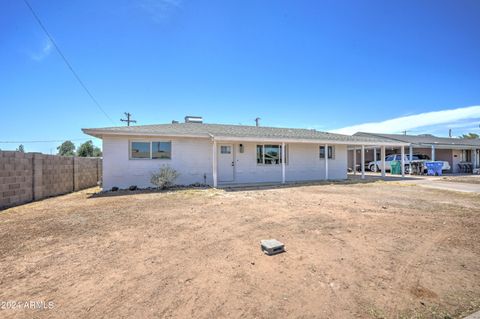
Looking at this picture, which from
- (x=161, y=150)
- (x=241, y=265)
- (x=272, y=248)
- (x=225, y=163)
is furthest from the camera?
(x=225, y=163)

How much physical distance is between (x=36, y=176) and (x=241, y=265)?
921 cm

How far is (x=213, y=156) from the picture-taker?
11.0 metres

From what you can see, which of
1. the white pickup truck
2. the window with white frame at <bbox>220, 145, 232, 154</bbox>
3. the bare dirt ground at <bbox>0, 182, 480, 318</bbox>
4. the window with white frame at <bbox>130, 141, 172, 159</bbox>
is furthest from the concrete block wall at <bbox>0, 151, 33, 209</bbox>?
the white pickup truck

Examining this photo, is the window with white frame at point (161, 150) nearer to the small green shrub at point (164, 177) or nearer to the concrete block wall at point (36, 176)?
the small green shrub at point (164, 177)

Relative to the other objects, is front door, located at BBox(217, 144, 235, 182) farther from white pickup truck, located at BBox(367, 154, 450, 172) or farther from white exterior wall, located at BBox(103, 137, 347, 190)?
white pickup truck, located at BBox(367, 154, 450, 172)

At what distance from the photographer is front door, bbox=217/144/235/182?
41.2ft

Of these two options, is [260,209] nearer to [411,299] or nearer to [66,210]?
[411,299]

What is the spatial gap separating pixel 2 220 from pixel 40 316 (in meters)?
5.26

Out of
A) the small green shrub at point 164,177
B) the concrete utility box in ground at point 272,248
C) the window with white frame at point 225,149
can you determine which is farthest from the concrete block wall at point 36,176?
the concrete utility box in ground at point 272,248

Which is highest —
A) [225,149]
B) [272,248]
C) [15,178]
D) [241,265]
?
[225,149]

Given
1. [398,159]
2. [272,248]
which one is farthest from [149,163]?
[398,159]

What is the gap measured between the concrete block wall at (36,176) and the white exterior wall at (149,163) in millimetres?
1699

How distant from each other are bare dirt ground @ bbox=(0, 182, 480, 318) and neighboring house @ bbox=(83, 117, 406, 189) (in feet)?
16.7

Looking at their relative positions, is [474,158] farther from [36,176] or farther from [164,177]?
[36,176]
